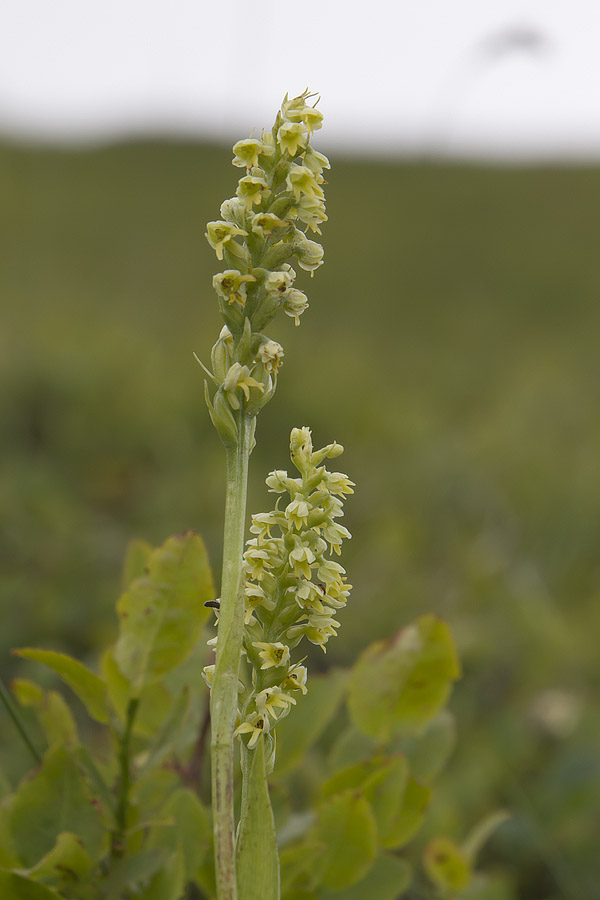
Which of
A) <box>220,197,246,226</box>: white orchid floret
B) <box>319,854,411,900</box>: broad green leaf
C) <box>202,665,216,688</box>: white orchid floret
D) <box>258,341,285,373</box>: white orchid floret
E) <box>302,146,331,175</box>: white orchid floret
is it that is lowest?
<box>319,854,411,900</box>: broad green leaf

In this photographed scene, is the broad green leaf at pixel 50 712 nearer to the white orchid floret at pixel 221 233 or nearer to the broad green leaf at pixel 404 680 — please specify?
the broad green leaf at pixel 404 680

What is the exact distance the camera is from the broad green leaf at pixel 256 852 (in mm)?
634

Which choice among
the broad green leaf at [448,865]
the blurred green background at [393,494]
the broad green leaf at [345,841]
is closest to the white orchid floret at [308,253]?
the broad green leaf at [345,841]

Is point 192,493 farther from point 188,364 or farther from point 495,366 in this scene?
point 495,366

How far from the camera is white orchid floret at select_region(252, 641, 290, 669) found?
0.67 meters

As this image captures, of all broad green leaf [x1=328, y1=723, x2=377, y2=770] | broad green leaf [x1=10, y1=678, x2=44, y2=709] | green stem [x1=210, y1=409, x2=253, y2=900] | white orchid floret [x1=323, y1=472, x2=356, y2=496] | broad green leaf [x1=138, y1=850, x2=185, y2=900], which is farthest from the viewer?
broad green leaf [x1=328, y1=723, x2=377, y2=770]

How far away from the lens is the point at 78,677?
34.6 inches

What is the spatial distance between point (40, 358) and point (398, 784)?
2.98m

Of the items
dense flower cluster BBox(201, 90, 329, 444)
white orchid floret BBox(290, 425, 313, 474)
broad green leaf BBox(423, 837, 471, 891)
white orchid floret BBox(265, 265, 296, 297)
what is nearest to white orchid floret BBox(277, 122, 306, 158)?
dense flower cluster BBox(201, 90, 329, 444)

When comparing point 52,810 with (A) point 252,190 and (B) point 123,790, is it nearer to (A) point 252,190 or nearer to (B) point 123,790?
(B) point 123,790

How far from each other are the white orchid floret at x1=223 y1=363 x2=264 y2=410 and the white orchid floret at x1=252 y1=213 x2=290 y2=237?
0.11 meters

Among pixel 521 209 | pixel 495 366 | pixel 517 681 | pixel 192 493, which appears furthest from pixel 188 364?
pixel 521 209

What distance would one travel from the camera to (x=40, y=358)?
11.8 ft

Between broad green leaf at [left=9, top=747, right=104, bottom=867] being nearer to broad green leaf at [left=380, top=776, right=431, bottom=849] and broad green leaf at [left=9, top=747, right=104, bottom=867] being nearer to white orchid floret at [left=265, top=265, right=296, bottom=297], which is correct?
broad green leaf at [left=380, top=776, right=431, bottom=849]
